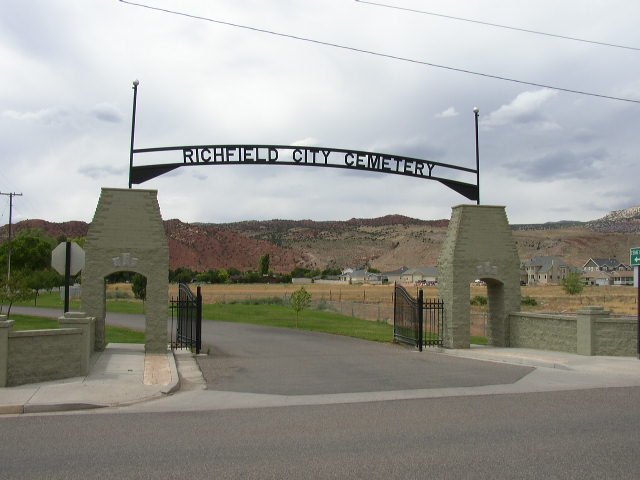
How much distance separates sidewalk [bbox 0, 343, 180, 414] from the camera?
10312 millimetres

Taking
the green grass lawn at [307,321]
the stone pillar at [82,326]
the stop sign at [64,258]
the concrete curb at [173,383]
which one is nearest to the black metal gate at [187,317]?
the concrete curb at [173,383]

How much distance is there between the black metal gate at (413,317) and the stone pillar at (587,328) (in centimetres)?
435

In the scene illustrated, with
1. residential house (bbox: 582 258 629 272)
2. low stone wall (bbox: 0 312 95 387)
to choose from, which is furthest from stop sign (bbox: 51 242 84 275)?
residential house (bbox: 582 258 629 272)

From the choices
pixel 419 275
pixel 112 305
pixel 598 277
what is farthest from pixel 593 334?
pixel 598 277

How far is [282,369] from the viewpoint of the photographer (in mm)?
15703

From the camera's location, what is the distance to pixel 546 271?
12694 centimetres

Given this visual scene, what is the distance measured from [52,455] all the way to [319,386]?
6588 mm

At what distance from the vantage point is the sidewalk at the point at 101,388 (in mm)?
10312

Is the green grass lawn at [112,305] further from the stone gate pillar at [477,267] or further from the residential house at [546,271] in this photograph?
the residential house at [546,271]

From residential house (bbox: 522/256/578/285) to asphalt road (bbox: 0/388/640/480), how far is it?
394 ft

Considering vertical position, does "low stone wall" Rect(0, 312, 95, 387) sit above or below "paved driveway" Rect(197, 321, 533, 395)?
above

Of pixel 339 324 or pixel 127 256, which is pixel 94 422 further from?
pixel 339 324

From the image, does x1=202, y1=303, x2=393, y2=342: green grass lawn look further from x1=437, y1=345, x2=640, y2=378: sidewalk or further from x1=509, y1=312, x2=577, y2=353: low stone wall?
x1=437, y1=345, x2=640, y2=378: sidewalk

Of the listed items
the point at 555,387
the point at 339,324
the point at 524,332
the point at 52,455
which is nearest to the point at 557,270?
the point at 339,324
